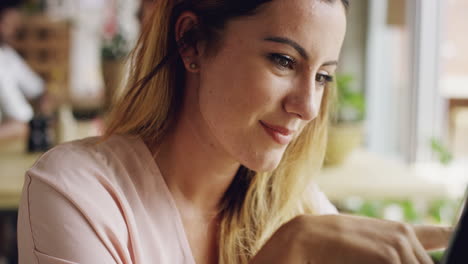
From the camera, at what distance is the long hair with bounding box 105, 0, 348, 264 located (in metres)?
0.94

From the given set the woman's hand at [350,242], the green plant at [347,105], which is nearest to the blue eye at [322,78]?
the woman's hand at [350,242]

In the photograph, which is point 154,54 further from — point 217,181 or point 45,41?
point 45,41

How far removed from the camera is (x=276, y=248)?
0.69 m

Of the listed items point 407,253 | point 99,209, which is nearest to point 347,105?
point 99,209

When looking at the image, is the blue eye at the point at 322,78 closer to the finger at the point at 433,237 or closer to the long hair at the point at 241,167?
the long hair at the point at 241,167

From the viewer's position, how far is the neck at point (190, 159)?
3.21 feet

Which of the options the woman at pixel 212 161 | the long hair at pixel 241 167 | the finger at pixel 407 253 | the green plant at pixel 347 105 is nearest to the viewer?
the finger at pixel 407 253

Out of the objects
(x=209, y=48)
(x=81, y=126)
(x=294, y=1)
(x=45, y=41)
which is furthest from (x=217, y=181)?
(x=45, y=41)

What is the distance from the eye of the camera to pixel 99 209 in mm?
812

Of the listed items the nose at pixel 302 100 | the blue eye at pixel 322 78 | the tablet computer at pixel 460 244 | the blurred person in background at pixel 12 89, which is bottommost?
the blurred person in background at pixel 12 89

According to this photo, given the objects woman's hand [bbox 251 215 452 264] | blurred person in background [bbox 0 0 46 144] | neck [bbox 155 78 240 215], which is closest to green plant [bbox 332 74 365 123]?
neck [bbox 155 78 240 215]

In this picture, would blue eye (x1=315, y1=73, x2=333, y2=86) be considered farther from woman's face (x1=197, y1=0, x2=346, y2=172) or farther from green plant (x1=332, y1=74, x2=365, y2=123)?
green plant (x1=332, y1=74, x2=365, y2=123)

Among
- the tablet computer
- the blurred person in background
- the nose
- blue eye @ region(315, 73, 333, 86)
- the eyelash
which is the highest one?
the eyelash

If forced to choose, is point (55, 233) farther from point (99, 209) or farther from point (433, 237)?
point (433, 237)
